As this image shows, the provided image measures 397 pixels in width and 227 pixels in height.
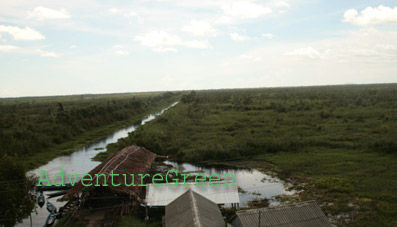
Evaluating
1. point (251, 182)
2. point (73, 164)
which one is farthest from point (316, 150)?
point (73, 164)

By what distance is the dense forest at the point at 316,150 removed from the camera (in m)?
21.6

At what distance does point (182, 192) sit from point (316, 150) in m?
20.1

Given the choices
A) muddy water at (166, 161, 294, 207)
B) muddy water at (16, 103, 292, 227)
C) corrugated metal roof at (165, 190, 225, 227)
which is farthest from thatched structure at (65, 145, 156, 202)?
muddy water at (166, 161, 294, 207)

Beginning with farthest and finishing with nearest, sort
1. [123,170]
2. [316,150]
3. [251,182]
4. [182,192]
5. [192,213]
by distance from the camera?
[316,150] → [251,182] → [123,170] → [182,192] → [192,213]

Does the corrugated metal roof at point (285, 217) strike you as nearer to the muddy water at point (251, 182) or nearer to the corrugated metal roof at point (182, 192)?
the corrugated metal roof at point (182, 192)

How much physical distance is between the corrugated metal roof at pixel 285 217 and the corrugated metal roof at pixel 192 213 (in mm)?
1294

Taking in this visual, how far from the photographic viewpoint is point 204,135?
147ft

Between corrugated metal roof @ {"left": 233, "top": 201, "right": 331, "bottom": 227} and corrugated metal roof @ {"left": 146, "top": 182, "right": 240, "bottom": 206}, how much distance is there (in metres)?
3.36

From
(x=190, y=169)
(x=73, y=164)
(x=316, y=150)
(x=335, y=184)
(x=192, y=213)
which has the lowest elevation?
(x=73, y=164)

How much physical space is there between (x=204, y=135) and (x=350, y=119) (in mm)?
24716

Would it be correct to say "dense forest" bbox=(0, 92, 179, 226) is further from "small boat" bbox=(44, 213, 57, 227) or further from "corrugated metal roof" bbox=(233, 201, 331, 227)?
"corrugated metal roof" bbox=(233, 201, 331, 227)

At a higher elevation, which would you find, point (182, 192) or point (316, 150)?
point (316, 150)

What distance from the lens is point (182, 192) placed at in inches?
825

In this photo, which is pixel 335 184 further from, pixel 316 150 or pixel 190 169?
pixel 190 169
